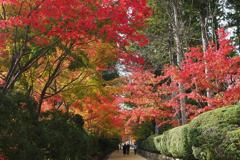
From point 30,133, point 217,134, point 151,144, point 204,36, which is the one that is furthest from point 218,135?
point 151,144

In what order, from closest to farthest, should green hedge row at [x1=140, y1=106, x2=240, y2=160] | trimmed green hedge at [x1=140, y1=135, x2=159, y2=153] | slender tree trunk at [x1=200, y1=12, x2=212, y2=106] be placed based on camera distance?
1. green hedge row at [x1=140, y1=106, x2=240, y2=160]
2. slender tree trunk at [x1=200, y1=12, x2=212, y2=106]
3. trimmed green hedge at [x1=140, y1=135, x2=159, y2=153]

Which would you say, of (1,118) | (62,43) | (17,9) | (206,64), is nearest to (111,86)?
(206,64)

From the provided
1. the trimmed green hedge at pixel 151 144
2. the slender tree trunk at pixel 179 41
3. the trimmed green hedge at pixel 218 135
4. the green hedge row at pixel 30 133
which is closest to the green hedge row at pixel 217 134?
the trimmed green hedge at pixel 218 135

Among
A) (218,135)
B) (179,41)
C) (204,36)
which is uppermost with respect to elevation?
(179,41)

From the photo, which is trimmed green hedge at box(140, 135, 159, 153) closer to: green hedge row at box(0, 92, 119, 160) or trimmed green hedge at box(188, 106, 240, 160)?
trimmed green hedge at box(188, 106, 240, 160)

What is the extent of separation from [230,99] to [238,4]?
428 inches

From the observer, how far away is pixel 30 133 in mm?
9172

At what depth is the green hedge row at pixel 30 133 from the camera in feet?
26.4

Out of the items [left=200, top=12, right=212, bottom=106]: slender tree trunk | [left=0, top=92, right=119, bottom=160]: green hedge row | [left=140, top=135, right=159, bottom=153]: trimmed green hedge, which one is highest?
[left=200, top=12, right=212, bottom=106]: slender tree trunk

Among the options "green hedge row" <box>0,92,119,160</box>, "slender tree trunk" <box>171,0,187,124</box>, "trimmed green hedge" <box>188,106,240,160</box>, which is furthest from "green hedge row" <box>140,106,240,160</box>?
"slender tree trunk" <box>171,0,187,124</box>

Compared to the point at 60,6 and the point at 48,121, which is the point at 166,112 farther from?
the point at 60,6

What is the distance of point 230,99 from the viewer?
16.1m

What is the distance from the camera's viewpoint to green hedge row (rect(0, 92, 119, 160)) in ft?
26.4

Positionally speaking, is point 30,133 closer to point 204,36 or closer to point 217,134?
point 217,134
